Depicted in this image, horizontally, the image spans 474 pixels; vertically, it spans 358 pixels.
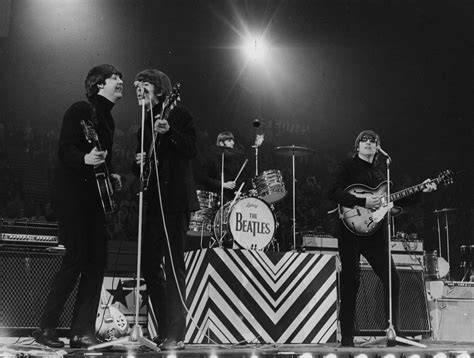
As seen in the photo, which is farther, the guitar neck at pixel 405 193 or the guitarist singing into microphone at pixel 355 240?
the guitar neck at pixel 405 193

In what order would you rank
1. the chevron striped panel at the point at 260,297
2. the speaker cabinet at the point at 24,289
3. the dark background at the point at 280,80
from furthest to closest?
the dark background at the point at 280,80 < the chevron striped panel at the point at 260,297 < the speaker cabinet at the point at 24,289

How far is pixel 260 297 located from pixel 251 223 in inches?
46.9

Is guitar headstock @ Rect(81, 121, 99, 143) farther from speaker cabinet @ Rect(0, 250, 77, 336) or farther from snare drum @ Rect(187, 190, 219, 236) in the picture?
snare drum @ Rect(187, 190, 219, 236)

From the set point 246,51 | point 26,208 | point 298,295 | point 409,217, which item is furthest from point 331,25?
point 298,295

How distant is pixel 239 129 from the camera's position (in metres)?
11.3

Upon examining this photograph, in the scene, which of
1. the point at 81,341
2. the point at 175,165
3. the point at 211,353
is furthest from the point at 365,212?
the point at 81,341

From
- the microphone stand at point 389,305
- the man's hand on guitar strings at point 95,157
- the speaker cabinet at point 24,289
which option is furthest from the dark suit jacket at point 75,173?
the microphone stand at point 389,305

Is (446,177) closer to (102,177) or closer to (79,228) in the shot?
(102,177)

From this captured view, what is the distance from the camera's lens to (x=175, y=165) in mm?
4484

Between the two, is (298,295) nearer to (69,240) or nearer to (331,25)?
(69,240)

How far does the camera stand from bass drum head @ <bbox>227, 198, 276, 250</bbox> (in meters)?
6.55

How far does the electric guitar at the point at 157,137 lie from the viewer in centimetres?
430

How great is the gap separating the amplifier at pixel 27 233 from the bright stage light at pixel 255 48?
6.25 meters

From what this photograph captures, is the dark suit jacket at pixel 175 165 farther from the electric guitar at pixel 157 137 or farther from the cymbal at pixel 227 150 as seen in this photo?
the cymbal at pixel 227 150
